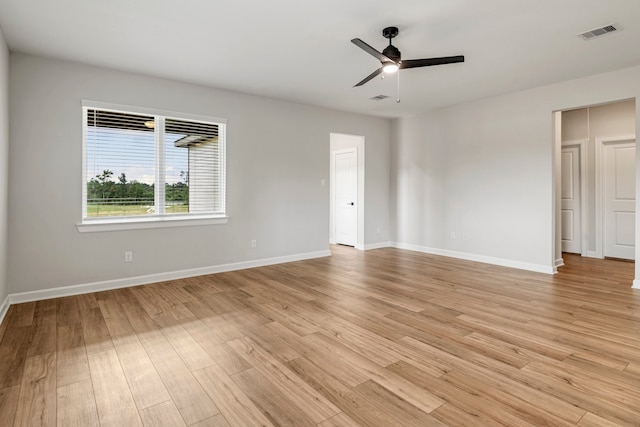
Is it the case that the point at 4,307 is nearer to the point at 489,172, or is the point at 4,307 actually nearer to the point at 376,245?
the point at 376,245

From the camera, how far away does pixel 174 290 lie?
4.20 metres

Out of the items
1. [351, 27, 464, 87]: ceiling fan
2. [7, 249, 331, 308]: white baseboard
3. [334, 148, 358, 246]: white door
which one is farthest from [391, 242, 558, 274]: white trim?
[351, 27, 464, 87]: ceiling fan

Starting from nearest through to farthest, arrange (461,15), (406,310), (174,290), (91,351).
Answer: (91,351) → (461,15) → (406,310) → (174,290)

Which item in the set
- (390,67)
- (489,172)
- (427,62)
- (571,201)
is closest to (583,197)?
(571,201)

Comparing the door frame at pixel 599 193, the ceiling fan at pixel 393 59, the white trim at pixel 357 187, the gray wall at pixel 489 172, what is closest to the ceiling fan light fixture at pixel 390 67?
the ceiling fan at pixel 393 59

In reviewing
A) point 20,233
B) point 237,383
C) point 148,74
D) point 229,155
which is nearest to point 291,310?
point 237,383

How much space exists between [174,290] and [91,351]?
1.61 m

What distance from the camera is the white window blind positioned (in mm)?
4215

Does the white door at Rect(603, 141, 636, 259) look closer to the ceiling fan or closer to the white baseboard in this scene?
the ceiling fan

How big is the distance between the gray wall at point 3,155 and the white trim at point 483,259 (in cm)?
628

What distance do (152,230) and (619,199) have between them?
766 centimetres

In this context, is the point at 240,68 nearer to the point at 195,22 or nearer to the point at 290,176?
the point at 195,22

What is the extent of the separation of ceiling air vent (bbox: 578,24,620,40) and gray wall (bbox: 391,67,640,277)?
4.86 ft

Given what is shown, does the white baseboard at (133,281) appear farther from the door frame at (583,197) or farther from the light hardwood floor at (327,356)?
the door frame at (583,197)
